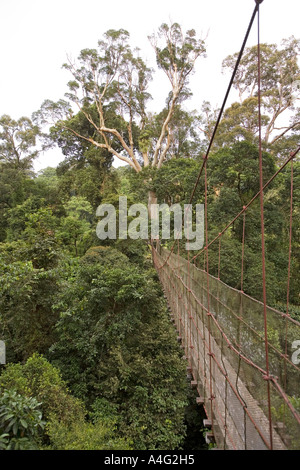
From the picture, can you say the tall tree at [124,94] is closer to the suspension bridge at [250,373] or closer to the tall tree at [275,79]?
the tall tree at [275,79]

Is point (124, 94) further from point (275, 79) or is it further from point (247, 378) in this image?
point (247, 378)

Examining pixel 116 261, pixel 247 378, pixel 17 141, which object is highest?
pixel 17 141

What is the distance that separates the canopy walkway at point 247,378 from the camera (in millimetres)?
1268

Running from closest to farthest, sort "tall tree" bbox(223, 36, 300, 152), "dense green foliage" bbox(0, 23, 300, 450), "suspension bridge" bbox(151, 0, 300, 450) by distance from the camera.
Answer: "suspension bridge" bbox(151, 0, 300, 450)
"dense green foliage" bbox(0, 23, 300, 450)
"tall tree" bbox(223, 36, 300, 152)

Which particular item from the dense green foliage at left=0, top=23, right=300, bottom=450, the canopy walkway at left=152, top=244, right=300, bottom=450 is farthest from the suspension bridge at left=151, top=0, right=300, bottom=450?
the dense green foliage at left=0, top=23, right=300, bottom=450

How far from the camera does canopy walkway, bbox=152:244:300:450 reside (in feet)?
4.16

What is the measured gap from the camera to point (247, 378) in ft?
5.40

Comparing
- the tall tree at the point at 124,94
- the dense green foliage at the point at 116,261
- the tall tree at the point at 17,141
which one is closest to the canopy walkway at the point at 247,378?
the dense green foliage at the point at 116,261

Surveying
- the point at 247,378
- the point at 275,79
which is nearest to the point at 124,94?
the point at 275,79

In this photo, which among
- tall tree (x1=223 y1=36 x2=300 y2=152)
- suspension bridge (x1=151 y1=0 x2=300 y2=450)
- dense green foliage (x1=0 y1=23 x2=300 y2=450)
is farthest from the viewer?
tall tree (x1=223 y1=36 x2=300 y2=152)

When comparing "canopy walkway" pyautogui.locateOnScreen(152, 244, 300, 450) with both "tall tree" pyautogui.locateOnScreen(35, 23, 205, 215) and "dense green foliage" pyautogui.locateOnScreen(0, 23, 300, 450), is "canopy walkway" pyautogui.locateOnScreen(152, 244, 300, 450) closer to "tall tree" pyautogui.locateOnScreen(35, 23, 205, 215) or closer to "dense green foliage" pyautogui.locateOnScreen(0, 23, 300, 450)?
"dense green foliage" pyautogui.locateOnScreen(0, 23, 300, 450)

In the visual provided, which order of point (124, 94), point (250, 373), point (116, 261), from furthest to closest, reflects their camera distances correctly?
point (124, 94)
point (116, 261)
point (250, 373)

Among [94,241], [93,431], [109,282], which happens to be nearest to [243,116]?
[94,241]
